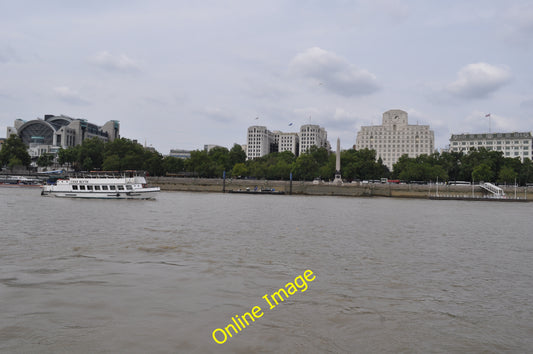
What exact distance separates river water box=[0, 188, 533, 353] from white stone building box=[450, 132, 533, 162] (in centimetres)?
16415

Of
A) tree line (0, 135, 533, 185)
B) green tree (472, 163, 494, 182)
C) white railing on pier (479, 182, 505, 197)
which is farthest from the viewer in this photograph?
tree line (0, 135, 533, 185)

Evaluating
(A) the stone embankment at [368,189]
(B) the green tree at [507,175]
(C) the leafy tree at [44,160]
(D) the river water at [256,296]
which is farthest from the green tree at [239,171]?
(D) the river water at [256,296]

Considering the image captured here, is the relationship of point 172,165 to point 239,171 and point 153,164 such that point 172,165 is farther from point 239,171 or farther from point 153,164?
point 239,171

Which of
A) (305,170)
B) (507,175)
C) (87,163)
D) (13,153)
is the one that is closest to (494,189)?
(507,175)

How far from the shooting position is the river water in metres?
7.03

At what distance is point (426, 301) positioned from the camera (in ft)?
32.2

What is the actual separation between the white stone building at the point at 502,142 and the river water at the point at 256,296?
539 ft

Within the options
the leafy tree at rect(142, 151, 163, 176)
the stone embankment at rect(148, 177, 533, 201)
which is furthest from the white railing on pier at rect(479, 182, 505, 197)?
the leafy tree at rect(142, 151, 163, 176)

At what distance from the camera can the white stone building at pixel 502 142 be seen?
530 feet

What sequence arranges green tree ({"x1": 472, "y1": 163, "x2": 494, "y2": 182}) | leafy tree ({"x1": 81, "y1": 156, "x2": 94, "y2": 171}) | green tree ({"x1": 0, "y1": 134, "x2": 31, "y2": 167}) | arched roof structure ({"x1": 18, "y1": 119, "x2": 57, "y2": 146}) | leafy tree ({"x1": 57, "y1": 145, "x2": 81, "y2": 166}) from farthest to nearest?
1. arched roof structure ({"x1": 18, "y1": 119, "x2": 57, "y2": 146})
2. green tree ({"x1": 0, "y1": 134, "x2": 31, "y2": 167})
3. leafy tree ({"x1": 57, "y1": 145, "x2": 81, "y2": 166})
4. leafy tree ({"x1": 81, "y1": 156, "x2": 94, "y2": 171})
5. green tree ({"x1": 472, "y1": 163, "x2": 494, "y2": 182})

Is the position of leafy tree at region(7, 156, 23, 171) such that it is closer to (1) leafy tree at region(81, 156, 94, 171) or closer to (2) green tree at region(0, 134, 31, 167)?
(2) green tree at region(0, 134, 31, 167)

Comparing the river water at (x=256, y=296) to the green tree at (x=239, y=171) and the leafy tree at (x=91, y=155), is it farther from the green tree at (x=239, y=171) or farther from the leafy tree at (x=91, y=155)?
the leafy tree at (x=91, y=155)

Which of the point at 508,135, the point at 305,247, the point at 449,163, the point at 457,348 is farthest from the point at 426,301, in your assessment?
the point at 508,135

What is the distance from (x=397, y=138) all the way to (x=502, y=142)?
44542 millimetres
